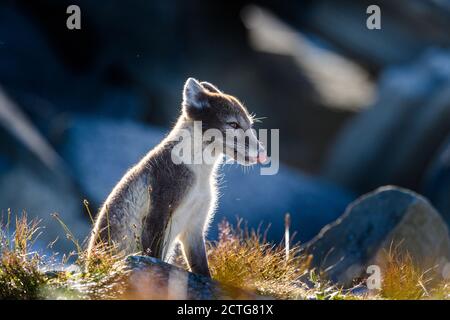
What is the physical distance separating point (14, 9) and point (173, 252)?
20273mm

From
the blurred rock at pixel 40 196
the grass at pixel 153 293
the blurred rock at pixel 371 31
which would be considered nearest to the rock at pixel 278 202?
the blurred rock at pixel 40 196

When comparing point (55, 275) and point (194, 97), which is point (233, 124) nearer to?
point (194, 97)

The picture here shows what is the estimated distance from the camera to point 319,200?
22438 millimetres

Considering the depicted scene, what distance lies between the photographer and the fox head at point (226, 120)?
1002 centimetres

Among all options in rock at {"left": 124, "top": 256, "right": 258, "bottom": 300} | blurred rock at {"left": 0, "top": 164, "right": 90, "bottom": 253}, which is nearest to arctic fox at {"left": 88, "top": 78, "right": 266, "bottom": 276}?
rock at {"left": 124, "top": 256, "right": 258, "bottom": 300}

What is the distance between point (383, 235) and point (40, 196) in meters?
8.96

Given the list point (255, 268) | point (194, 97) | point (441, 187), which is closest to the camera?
point (255, 268)

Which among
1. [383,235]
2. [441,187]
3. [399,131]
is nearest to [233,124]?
[383,235]

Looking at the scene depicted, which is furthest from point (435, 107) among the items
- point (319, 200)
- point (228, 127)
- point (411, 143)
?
point (228, 127)

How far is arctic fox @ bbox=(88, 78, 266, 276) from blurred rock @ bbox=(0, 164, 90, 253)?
9025mm

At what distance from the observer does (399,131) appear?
1059 inches

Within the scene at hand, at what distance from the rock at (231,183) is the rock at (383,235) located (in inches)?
253

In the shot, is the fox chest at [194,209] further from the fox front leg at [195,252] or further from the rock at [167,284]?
the rock at [167,284]
